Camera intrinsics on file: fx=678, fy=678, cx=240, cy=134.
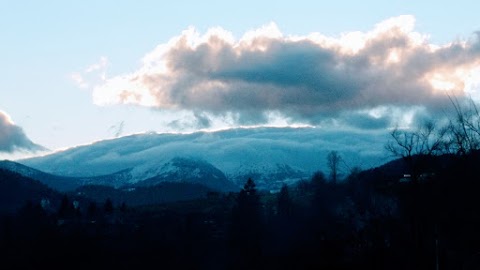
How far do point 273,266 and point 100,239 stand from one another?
152 ft

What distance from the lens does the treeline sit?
7319cm

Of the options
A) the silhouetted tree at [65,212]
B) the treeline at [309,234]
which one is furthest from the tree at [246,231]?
the silhouetted tree at [65,212]

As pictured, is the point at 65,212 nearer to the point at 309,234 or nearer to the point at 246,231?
the point at 246,231

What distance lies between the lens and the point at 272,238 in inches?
5527

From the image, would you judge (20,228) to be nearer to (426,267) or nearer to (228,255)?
(228,255)

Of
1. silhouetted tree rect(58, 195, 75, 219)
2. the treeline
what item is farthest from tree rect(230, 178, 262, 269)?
silhouetted tree rect(58, 195, 75, 219)

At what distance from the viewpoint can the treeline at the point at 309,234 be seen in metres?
73.2

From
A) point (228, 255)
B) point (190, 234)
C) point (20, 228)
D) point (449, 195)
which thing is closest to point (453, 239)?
point (449, 195)

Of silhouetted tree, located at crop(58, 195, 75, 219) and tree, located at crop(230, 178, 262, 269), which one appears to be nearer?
tree, located at crop(230, 178, 262, 269)

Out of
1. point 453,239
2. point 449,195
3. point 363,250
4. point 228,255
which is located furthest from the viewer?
point 228,255

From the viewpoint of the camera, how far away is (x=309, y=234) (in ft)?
422

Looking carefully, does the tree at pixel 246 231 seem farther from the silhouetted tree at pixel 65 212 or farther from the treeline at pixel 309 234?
the silhouetted tree at pixel 65 212

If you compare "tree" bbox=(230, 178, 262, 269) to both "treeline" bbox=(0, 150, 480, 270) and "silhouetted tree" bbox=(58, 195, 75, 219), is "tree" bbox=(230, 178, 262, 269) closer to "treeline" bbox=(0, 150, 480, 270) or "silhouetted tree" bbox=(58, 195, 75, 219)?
"treeline" bbox=(0, 150, 480, 270)

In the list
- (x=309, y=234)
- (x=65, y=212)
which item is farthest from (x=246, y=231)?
(x=65, y=212)
